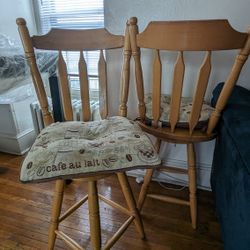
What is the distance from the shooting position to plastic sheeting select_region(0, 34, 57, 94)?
5.15ft

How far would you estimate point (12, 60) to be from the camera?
158 centimetres

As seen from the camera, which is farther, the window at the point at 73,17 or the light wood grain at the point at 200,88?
the window at the point at 73,17

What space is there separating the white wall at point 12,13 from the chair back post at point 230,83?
160cm

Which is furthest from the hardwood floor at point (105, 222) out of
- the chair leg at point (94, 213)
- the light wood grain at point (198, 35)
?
the light wood grain at point (198, 35)

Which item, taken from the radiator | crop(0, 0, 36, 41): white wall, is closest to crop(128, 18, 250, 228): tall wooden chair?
the radiator

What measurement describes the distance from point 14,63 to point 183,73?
1.31m

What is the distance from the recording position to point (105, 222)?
1151mm

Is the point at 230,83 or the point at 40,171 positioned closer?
the point at 40,171

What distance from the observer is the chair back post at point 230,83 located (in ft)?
2.31

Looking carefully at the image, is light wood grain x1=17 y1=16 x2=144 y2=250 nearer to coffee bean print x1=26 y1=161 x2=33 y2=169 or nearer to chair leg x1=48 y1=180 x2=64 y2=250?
chair leg x1=48 y1=180 x2=64 y2=250

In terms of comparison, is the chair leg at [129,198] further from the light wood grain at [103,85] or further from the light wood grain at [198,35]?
the light wood grain at [198,35]

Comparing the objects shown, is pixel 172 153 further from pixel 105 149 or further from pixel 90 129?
pixel 105 149

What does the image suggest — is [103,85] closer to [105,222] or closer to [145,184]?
[145,184]

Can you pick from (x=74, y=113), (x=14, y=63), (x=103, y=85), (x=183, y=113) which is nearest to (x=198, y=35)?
(x=183, y=113)
